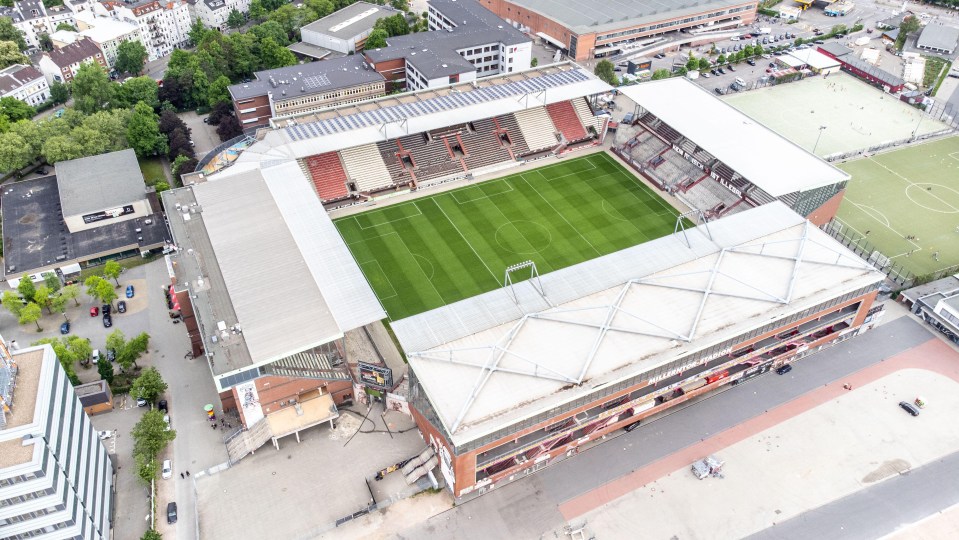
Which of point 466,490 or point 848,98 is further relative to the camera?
point 848,98

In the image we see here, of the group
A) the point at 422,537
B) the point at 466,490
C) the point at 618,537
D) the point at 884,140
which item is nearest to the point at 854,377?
the point at 618,537

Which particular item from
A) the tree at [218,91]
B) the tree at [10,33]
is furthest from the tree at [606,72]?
the tree at [10,33]

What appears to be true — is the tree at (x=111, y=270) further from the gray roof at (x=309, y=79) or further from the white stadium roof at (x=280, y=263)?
the gray roof at (x=309, y=79)

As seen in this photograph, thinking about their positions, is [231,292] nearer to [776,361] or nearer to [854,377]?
[776,361]

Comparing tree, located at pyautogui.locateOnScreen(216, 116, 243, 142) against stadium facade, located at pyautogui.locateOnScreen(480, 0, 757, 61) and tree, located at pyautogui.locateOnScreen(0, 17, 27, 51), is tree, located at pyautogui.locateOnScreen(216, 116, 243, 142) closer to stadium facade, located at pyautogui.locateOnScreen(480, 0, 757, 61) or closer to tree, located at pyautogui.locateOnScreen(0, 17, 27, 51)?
tree, located at pyautogui.locateOnScreen(0, 17, 27, 51)

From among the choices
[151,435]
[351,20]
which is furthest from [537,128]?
[151,435]

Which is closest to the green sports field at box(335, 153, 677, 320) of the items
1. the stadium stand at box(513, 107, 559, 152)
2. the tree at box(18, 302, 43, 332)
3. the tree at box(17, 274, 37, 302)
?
the stadium stand at box(513, 107, 559, 152)

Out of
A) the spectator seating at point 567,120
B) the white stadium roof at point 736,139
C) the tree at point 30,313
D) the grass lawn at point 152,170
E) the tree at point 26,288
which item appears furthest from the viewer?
the spectator seating at point 567,120
